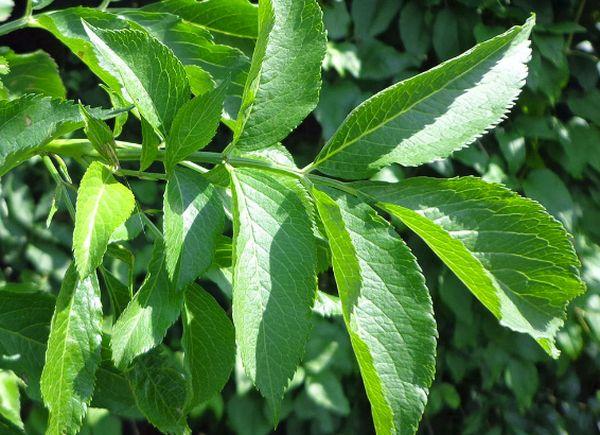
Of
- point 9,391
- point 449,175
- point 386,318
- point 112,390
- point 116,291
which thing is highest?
point 386,318

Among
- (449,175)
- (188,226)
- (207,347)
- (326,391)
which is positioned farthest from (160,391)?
(449,175)

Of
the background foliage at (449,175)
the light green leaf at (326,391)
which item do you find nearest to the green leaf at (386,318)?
the background foliage at (449,175)

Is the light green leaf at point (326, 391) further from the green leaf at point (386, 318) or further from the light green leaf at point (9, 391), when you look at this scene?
the green leaf at point (386, 318)

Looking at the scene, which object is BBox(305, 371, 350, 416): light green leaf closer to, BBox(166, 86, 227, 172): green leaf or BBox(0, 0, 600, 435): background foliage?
BBox(0, 0, 600, 435): background foliage

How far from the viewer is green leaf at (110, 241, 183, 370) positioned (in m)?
0.64

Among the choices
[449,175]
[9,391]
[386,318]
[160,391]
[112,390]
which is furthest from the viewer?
[449,175]

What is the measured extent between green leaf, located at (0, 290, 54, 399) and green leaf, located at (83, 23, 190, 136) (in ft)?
0.95

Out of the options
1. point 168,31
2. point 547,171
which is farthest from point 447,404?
point 168,31

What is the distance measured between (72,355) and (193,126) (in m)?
0.21

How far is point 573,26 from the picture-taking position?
7.85 feet

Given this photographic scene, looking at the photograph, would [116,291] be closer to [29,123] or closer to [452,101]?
[29,123]

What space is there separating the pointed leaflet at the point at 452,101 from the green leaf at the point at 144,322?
204 mm

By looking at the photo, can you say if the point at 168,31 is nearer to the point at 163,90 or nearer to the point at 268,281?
the point at 163,90

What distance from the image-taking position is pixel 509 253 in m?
0.63
